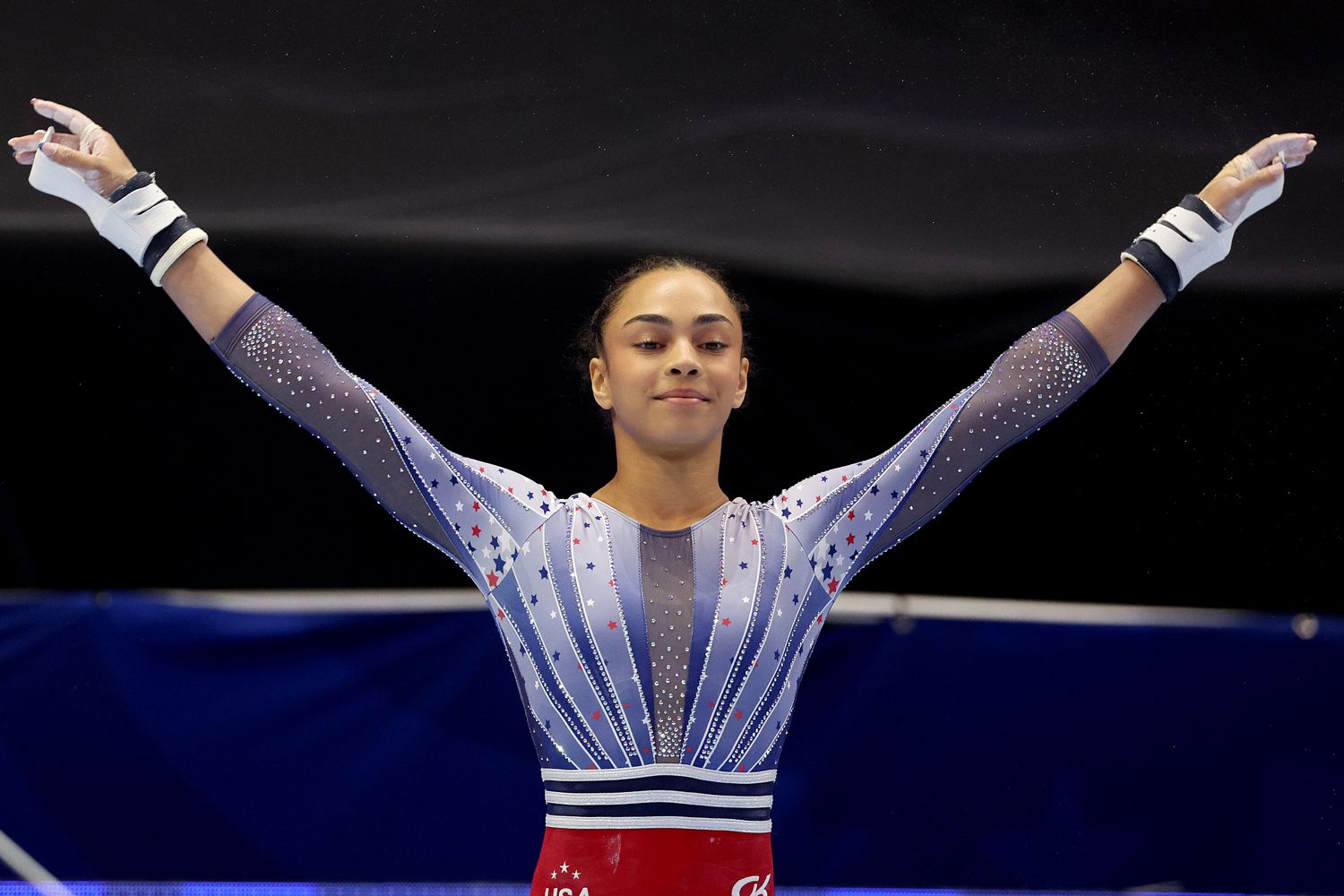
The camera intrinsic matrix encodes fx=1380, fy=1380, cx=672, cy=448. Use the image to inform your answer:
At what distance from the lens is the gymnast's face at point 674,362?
1943mm

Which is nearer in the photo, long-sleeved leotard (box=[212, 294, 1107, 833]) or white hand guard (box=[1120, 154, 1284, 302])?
long-sleeved leotard (box=[212, 294, 1107, 833])

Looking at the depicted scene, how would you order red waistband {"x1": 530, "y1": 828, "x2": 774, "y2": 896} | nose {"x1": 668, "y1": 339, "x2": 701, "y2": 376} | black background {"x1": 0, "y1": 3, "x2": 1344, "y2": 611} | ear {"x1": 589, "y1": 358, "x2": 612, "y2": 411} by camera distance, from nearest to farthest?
red waistband {"x1": 530, "y1": 828, "x2": 774, "y2": 896} → nose {"x1": 668, "y1": 339, "x2": 701, "y2": 376} → ear {"x1": 589, "y1": 358, "x2": 612, "y2": 411} → black background {"x1": 0, "y1": 3, "x2": 1344, "y2": 611}

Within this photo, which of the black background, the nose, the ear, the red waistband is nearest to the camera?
the red waistband

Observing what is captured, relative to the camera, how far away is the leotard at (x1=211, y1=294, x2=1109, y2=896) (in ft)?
5.94

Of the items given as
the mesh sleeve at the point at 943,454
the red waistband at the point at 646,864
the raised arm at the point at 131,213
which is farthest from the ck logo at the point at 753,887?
the raised arm at the point at 131,213

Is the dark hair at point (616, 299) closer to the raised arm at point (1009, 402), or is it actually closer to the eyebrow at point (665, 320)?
the eyebrow at point (665, 320)

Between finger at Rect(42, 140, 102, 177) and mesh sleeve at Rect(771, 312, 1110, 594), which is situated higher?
finger at Rect(42, 140, 102, 177)

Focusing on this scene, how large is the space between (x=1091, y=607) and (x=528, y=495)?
168 centimetres

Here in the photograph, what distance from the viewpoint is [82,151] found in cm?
182

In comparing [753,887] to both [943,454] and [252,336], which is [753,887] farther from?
[252,336]

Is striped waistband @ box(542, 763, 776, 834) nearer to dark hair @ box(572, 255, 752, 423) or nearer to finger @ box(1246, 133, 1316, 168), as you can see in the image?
dark hair @ box(572, 255, 752, 423)

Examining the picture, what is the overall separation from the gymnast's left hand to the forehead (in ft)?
2.37

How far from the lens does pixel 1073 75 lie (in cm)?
318

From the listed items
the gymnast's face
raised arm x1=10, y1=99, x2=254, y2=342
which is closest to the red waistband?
the gymnast's face
